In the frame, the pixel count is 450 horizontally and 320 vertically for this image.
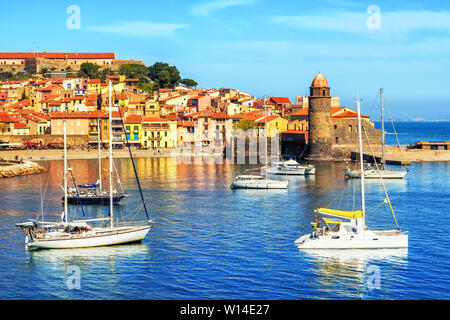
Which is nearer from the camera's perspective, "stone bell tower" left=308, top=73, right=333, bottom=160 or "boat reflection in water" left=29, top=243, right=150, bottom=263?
"boat reflection in water" left=29, top=243, right=150, bottom=263

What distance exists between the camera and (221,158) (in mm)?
80750

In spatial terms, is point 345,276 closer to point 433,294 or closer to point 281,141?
point 433,294

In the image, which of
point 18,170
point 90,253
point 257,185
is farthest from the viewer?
point 18,170

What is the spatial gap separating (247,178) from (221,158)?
30451mm

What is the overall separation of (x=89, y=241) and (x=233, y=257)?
654 centimetres

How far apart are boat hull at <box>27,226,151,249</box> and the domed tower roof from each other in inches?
1983

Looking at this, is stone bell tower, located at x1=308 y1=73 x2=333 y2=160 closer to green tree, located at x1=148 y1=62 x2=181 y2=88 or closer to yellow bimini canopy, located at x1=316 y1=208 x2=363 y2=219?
yellow bimini canopy, located at x1=316 y1=208 x2=363 y2=219

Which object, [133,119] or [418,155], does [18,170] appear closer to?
[133,119]

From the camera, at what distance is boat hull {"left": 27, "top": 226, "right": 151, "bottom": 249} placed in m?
26.8

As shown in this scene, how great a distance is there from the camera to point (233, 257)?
83.8 feet

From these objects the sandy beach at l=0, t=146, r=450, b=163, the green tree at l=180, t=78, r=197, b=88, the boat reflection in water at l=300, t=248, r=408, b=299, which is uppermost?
the green tree at l=180, t=78, r=197, b=88

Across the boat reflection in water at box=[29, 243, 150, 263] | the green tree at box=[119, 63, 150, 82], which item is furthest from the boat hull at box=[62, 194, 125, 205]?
the green tree at box=[119, 63, 150, 82]

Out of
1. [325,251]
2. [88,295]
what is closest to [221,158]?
[325,251]

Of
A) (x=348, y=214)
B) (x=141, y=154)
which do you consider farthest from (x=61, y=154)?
(x=348, y=214)
